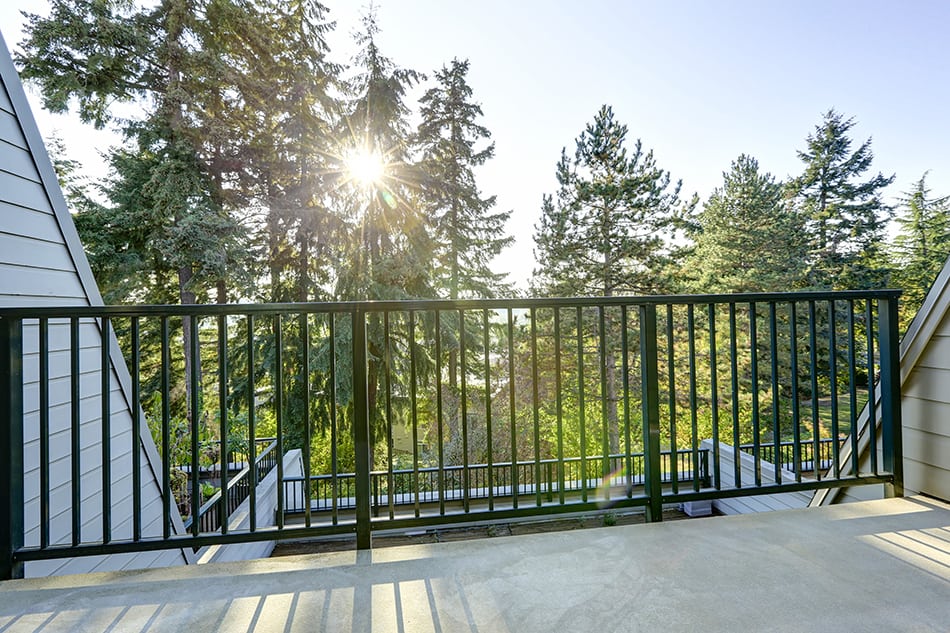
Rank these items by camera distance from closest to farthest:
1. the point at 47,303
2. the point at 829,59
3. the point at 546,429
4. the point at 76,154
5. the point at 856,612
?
1. the point at 856,612
2. the point at 47,303
3. the point at 829,59
4. the point at 76,154
5. the point at 546,429

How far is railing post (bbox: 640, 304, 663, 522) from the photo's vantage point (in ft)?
5.76

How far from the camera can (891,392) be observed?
1970mm

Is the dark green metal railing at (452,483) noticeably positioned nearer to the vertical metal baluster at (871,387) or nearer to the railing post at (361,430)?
the vertical metal baluster at (871,387)

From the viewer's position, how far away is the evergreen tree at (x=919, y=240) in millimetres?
13562

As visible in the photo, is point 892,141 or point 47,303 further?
point 892,141

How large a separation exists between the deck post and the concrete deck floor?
0.13m

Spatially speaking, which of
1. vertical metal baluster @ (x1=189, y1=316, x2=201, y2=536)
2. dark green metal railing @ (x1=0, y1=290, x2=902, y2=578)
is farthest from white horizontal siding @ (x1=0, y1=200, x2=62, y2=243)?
vertical metal baluster @ (x1=189, y1=316, x2=201, y2=536)

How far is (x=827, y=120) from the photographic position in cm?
1489

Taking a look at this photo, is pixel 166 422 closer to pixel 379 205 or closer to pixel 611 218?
pixel 379 205

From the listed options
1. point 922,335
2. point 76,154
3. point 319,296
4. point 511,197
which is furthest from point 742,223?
point 76,154

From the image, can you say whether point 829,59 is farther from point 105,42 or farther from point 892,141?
point 105,42

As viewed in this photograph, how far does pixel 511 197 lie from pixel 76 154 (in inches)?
399

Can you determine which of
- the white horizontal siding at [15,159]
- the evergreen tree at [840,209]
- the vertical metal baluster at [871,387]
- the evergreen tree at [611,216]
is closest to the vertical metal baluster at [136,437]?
the white horizontal siding at [15,159]

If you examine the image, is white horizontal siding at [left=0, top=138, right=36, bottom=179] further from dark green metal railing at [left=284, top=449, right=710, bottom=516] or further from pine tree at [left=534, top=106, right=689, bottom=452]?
pine tree at [left=534, top=106, right=689, bottom=452]
